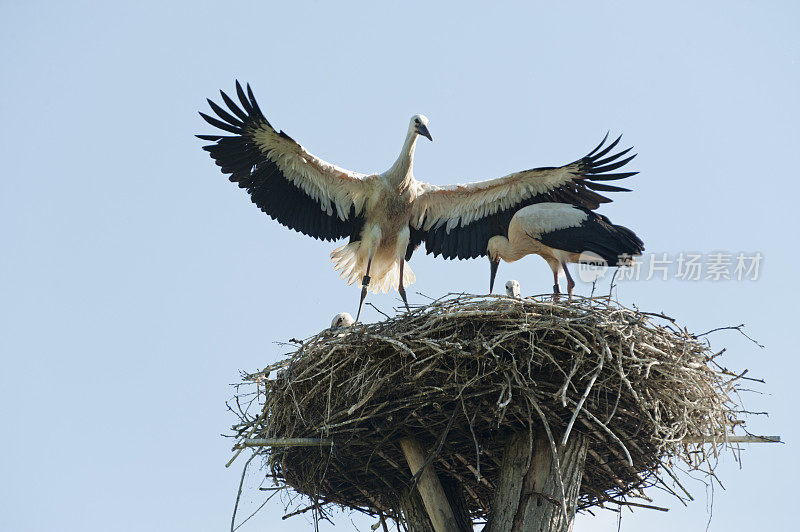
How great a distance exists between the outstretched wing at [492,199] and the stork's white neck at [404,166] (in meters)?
0.30

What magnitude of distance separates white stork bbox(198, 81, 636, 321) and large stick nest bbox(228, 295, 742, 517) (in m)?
2.47

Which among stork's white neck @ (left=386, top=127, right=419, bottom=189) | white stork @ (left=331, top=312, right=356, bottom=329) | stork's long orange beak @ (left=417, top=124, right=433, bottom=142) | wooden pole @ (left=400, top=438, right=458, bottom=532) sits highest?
stork's long orange beak @ (left=417, top=124, right=433, bottom=142)

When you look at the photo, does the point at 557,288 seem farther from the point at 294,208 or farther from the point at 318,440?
the point at 318,440

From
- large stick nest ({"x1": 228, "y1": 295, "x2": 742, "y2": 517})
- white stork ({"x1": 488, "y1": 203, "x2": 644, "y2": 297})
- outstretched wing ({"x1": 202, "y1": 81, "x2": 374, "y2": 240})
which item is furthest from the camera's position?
outstretched wing ({"x1": 202, "y1": 81, "x2": 374, "y2": 240})

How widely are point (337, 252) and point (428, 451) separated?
10.8 ft

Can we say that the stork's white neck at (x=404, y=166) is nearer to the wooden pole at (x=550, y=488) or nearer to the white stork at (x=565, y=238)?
the white stork at (x=565, y=238)

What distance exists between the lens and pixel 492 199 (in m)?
8.13

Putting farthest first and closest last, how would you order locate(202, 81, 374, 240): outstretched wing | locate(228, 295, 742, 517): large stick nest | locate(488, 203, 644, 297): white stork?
locate(202, 81, 374, 240): outstretched wing, locate(488, 203, 644, 297): white stork, locate(228, 295, 742, 517): large stick nest

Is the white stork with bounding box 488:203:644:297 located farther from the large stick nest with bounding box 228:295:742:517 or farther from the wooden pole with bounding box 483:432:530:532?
the wooden pole with bounding box 483:432:530:532

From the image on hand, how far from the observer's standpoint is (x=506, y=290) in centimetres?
760

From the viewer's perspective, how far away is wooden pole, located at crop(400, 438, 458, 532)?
5367mm

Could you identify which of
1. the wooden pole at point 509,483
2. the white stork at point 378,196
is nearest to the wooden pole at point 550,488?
the wooden pole at point 509,483

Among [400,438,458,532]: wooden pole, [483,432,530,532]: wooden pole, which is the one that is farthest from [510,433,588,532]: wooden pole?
[400,438,458,532]: wooden pole

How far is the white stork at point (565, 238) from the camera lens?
717 centimetres
